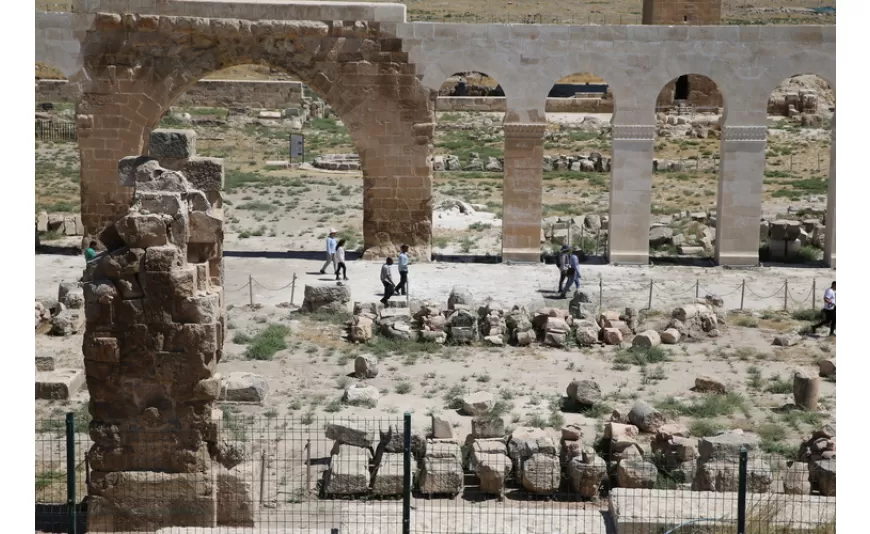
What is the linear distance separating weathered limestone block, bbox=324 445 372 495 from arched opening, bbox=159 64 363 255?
13990 mm

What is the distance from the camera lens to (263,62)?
2459cm

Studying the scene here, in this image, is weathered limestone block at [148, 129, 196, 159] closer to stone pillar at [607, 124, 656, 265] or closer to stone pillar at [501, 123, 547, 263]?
stone pillar at [501, 123, 547, 263]

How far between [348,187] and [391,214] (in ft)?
32.9

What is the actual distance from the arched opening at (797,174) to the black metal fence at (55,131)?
2452 centimetres

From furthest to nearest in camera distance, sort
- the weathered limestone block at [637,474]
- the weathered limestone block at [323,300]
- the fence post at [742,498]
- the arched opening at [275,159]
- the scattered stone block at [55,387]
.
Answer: the arched opening at [275,159], the weathered limestone block at [323,300], the scattered stone block at [55,387], the weathered limestone block at [637,474], the fence post at [742,498]

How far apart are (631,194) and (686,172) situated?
14.6m

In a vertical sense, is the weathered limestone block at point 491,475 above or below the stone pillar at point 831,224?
below

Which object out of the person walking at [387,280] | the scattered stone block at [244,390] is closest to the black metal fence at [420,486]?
the scattered stone block at [244,390]

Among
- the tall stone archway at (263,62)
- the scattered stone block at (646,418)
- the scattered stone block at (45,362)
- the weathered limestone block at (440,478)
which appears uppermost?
the tall stone archway at (263,62)

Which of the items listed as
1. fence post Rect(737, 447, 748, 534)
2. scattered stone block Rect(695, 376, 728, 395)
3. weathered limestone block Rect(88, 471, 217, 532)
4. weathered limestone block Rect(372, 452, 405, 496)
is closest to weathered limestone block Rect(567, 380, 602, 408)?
scattered stone block Rect(695, 376, 728, 395)

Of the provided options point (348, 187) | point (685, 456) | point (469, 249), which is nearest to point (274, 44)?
point (469, 249)

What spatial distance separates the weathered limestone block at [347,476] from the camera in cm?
1227

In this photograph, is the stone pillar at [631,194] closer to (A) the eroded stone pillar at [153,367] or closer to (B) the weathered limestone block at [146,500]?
(A) the eroded stone pillar at [153,367]

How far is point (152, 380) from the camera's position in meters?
11.0
